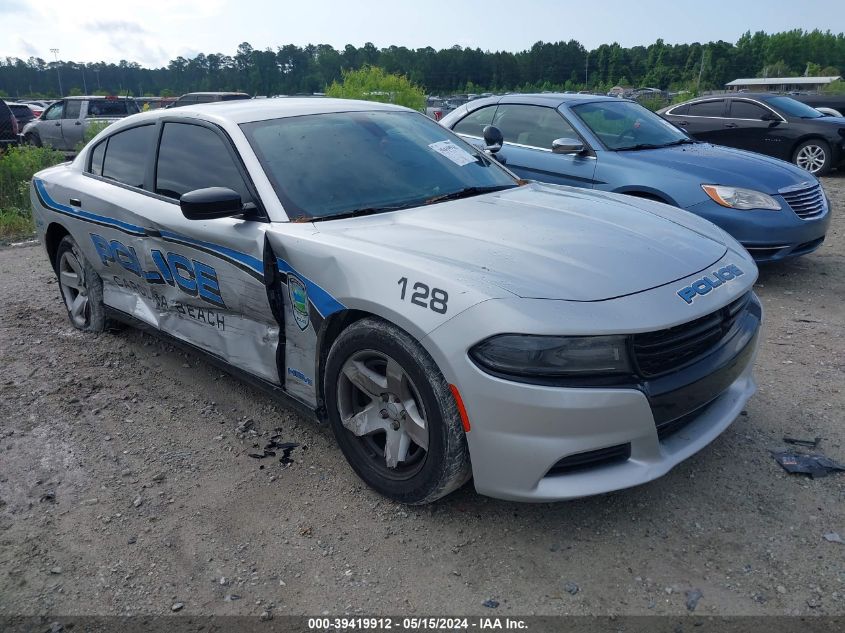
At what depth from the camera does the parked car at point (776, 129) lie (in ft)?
36.9

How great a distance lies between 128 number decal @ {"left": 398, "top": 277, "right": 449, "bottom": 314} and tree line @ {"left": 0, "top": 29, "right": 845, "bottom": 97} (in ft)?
184

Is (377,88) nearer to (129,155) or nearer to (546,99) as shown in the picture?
(546,99)

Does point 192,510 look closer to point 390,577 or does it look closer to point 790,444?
point 390,577

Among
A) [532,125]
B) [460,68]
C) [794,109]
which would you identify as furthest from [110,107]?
[460,68]

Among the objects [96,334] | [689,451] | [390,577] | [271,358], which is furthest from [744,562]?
[96,334]

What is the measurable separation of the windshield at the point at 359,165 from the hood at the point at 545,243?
15cm

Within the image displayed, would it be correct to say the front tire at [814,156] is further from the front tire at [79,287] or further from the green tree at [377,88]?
the front tire at [79,287]

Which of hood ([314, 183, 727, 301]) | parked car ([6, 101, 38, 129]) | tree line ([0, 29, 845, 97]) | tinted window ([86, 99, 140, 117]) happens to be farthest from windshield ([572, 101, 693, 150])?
tree line ([0, 29, 845, 97])

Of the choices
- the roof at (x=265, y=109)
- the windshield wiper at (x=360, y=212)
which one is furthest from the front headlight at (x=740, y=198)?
the windshield wiper at (x=360, y=212)

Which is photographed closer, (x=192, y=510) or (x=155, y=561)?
(x=155, y=561)

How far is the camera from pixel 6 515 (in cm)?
303

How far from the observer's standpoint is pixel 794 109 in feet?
38.4

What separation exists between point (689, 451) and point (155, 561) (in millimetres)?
2069

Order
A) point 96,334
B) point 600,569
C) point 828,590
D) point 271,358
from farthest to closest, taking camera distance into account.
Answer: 1. point 96,334
2. point 271,358
3. point 600,569
4. point 828,590
